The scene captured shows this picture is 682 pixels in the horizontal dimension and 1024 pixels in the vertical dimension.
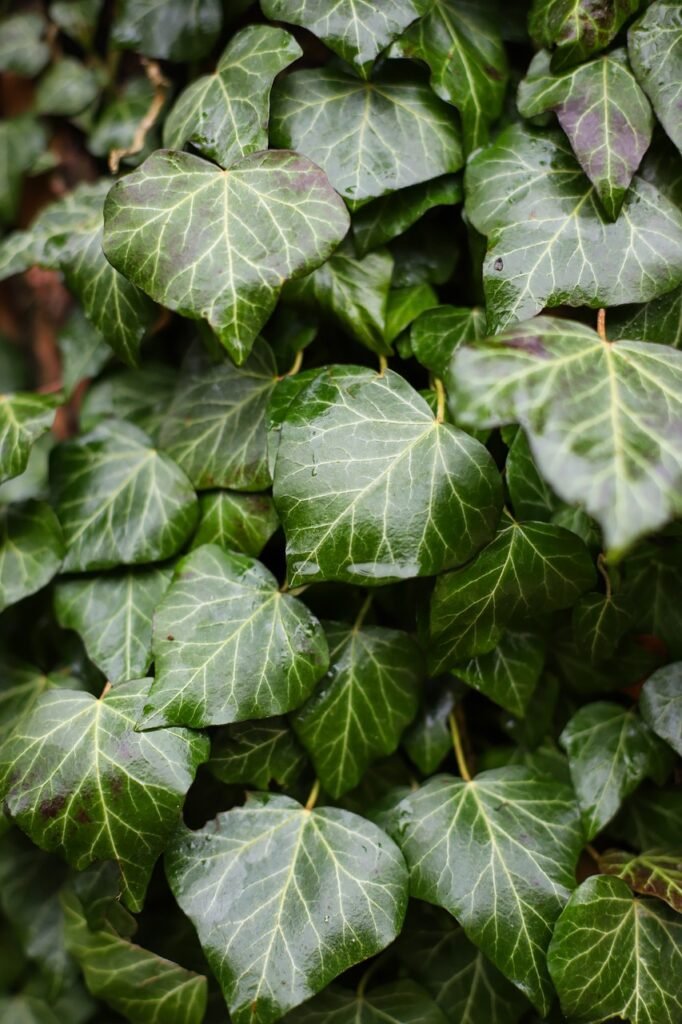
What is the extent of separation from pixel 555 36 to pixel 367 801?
88 centimetres

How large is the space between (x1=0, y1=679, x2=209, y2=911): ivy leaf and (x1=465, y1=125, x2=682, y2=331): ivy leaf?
55cm

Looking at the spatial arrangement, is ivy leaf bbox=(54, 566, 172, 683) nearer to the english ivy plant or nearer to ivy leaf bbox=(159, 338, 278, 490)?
the english ivy plant

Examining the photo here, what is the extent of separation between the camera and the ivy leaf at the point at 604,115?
32.7 inches

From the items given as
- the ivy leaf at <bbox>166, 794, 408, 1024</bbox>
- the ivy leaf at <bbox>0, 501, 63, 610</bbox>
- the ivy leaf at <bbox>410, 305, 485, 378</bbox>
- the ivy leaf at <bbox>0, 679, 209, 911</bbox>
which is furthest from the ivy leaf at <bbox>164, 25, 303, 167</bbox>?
the ivy leaf at <bbox>166, 794, 408, 1024</bbox>

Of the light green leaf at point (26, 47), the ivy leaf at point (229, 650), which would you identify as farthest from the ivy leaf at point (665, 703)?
the light green leaf at point (26, 47)

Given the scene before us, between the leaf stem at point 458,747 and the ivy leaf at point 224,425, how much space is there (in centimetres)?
36

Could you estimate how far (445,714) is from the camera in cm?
100

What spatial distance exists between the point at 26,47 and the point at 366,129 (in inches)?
27.6

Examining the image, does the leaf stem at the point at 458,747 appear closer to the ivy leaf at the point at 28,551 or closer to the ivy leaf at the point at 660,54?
the ivy leaf at the point at 28,551

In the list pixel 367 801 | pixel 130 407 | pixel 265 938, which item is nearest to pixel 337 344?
pixel 130 407

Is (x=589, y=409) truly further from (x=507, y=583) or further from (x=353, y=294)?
(x=353, y=294)

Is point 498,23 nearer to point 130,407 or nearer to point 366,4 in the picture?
point 366,4

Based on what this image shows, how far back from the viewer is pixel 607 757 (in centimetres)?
95

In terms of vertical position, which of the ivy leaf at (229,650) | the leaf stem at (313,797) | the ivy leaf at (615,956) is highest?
the ivy leaf at (229,650)
